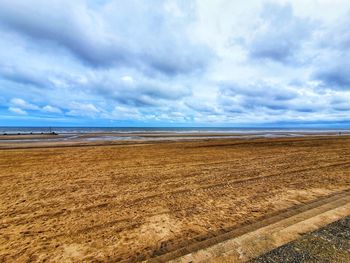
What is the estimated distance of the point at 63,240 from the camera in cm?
392

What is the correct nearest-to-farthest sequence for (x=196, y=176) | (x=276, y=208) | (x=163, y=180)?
(x=276, y=208) → (x=163, y=180) → (x=196, y=176)

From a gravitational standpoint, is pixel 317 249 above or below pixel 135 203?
above

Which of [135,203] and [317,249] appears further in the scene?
[135,203]

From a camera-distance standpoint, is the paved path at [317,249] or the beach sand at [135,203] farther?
the beach sand at [135,203]

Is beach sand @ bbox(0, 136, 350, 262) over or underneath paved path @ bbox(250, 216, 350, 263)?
underneath

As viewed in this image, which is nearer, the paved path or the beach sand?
the paved path

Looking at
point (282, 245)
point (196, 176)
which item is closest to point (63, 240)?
point (282, 245)

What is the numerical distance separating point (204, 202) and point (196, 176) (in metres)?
2.53

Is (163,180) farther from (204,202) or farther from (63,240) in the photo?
(63,240)

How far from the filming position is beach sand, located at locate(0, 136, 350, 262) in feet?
12.4

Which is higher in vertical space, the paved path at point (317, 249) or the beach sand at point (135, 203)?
the paved path at point (317, 249)

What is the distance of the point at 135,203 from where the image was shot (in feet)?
18.4

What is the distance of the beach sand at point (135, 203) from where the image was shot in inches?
149

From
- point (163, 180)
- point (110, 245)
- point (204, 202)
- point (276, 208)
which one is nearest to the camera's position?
point (110, 245)
